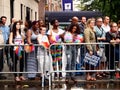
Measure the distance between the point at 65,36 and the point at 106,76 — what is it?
6.38 ft

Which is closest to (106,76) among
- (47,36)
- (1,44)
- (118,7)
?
(47,36)

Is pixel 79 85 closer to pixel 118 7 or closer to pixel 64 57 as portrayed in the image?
pixel 64 57

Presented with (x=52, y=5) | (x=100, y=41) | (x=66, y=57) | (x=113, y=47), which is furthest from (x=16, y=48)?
(x=52, y=5)

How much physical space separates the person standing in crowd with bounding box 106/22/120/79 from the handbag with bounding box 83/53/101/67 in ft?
1.19

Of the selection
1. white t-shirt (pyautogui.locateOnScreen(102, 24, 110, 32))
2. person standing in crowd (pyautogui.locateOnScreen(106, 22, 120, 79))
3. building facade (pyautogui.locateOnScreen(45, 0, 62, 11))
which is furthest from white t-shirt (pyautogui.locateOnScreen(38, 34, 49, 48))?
building facade (pyautogui.locateOnScreen(45, 0, 62, 11))

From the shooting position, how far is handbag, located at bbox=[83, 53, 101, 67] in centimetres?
1567

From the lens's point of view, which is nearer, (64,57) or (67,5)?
(64,57)

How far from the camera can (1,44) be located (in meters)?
15.5

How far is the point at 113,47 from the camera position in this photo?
15.7m

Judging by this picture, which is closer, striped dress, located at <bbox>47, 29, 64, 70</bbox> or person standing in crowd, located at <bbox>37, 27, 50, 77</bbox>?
person standing in crowd, located at <bbox>37, 27, 50, 77</bbox>

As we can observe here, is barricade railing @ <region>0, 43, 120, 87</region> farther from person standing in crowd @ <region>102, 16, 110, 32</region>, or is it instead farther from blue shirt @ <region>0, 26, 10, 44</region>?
person standing in crowd @ <region>102, 16, 110, 32</region>

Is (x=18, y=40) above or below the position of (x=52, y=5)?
below

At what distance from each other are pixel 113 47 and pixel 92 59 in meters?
A: 0.76

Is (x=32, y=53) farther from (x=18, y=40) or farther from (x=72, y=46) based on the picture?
(x=72, y=46)
